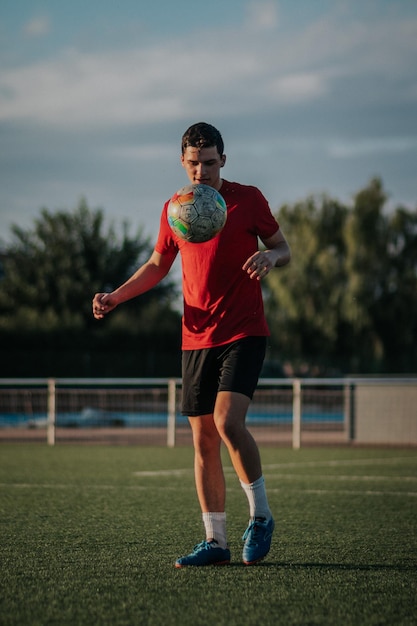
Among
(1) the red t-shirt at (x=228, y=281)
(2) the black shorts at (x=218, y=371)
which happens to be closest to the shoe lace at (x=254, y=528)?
(2) the black shorts at (x=218, y=371)

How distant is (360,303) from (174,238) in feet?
116

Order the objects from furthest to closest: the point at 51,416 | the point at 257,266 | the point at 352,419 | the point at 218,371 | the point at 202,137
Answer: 1. the point at 352,419
2. the point at 51,416
3. the point at 218,371
4. the point at 202,137
5. the point at 257,266

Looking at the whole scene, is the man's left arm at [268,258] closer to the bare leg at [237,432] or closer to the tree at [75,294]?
the bare leg at [237,432]

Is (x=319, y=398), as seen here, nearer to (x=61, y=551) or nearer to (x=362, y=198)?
(x=61, y=551)

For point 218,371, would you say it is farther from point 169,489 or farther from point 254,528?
point 169,489

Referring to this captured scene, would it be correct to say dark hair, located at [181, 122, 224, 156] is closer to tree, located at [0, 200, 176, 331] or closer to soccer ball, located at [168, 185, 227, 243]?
soccer ball, located at [168, 185, 227, 243]

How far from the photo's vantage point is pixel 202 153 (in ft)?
16.1

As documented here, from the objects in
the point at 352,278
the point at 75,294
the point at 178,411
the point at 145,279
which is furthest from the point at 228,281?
the point at 75,294

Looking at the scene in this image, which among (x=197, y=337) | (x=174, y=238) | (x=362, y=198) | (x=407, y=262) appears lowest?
(x=197, y=337)

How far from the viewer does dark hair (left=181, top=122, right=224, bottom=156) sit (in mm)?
4871

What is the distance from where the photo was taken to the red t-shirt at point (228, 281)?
495cm

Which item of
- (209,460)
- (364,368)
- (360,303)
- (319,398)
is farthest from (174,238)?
(360,303)

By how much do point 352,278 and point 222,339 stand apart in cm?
3609

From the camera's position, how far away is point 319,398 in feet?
65.1
